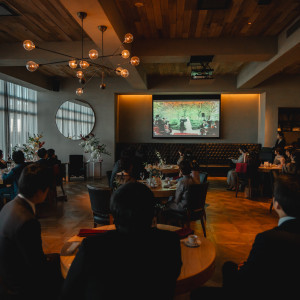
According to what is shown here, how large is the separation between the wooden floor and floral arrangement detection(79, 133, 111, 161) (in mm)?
2470

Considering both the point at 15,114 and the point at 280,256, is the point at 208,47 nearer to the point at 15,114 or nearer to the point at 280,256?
the point at 280,256

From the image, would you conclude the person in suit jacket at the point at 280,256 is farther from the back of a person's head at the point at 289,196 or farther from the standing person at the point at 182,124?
the standing person at the point at 182,124

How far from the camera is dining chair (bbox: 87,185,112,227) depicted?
3.44 m

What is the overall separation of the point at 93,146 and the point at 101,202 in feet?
20.3

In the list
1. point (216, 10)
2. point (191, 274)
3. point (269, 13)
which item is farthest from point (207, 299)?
point (269, 13)

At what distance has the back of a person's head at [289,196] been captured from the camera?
4.99 feet

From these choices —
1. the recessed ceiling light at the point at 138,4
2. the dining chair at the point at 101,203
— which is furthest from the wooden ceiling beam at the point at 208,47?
the dining chair at the point at 101,203

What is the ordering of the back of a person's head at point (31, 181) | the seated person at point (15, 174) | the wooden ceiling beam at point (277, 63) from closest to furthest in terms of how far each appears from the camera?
the back of a person's head at point (31, 181) → the seated person at point (15, 174) → the wooden ceiling beam at point (277, 63)

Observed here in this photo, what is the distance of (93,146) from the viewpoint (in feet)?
31.0

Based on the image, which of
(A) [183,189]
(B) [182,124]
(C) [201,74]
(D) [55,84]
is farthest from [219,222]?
(D) [55,84]

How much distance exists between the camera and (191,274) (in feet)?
5.24

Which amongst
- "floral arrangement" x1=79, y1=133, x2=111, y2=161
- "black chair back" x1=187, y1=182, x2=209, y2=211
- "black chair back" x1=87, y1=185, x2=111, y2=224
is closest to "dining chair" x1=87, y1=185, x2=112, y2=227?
"black chair back" x1=87, y1=185, x2=111, y2=224

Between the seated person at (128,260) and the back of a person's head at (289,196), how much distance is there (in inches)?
32.6

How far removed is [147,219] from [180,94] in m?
9.89
